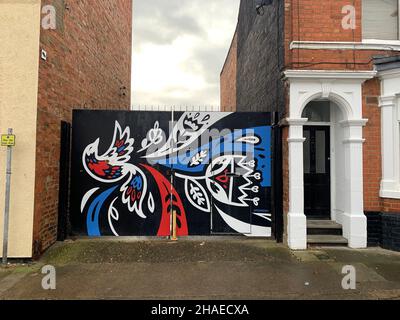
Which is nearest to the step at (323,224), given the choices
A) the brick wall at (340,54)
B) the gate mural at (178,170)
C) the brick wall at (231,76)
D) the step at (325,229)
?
the step at (325,229)

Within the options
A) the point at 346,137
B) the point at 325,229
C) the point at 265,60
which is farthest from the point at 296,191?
the point at 265,60

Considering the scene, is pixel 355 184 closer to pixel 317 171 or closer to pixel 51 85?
pixel 317 171

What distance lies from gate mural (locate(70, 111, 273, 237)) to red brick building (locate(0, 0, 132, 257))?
2.17ft

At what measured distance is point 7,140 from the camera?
4426mm

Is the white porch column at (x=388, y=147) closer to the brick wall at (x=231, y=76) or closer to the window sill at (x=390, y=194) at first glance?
the window sill at (x=390, y=194)

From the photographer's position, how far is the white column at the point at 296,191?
5.35 m

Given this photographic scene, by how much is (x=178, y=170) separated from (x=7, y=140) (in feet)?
10.8

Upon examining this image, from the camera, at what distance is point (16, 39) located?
4.66m

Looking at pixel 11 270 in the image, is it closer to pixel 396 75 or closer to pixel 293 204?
pixel 293 204

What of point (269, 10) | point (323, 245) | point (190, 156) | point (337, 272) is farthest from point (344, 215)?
point (269, 10)

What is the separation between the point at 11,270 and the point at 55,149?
2390 mm

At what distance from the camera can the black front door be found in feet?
21.0

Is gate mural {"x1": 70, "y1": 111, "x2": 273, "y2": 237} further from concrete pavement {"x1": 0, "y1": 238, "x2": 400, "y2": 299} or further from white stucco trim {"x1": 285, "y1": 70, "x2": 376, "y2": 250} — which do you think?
white stucco trim {"x1": 285, "y1": 70, "x2": 376, "y2": 250}

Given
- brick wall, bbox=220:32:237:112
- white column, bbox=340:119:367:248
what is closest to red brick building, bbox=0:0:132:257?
white column, bbox=340:119:367:248
